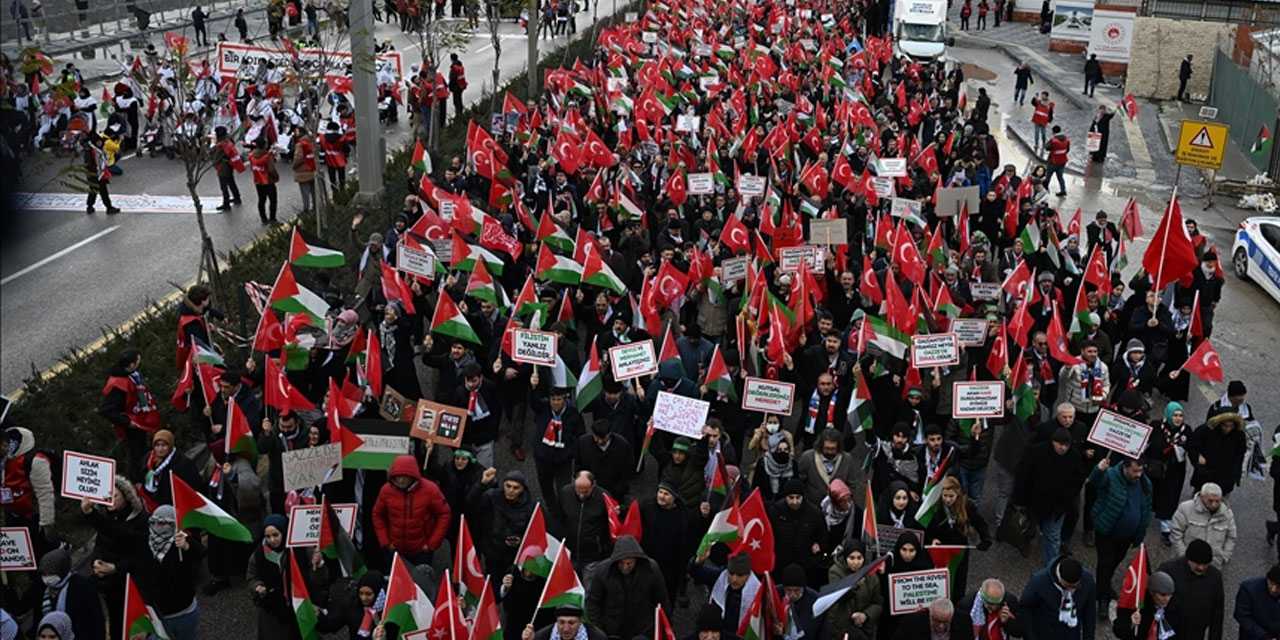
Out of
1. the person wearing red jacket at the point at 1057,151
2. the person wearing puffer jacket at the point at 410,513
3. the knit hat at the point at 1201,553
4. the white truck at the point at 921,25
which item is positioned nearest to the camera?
the knit hat at the point at 1201,553

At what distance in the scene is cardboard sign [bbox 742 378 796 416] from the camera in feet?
34.6

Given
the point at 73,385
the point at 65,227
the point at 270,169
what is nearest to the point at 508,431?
the point at 73,385

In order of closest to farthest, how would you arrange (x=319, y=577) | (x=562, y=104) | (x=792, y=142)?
(x=319, y=577)
(x=792, y=142)
(x=562, y=104)

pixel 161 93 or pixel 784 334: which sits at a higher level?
pixel 161 93

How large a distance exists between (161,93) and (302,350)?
657 cm

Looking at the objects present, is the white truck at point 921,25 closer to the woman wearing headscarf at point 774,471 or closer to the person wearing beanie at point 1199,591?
the woman wearing headscarf at point 774,471

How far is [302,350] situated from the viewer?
11.8 meters

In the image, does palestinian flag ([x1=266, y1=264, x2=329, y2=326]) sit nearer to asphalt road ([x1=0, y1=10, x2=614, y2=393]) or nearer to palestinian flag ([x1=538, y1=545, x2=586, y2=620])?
asphalt road ([x1=0, y1=10, x2=614, y2=393])

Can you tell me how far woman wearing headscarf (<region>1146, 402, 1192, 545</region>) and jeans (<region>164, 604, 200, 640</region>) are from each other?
758cm

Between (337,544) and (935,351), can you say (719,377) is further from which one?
(337,544)

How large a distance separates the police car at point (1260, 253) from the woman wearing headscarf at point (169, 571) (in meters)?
16.5

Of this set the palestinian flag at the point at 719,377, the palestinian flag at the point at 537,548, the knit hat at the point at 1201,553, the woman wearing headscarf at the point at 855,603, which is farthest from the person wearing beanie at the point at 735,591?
the palestinian flag at the point at 719,377

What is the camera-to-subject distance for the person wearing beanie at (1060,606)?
26.6 feet

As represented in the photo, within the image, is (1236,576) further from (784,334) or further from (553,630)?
(553,630)
